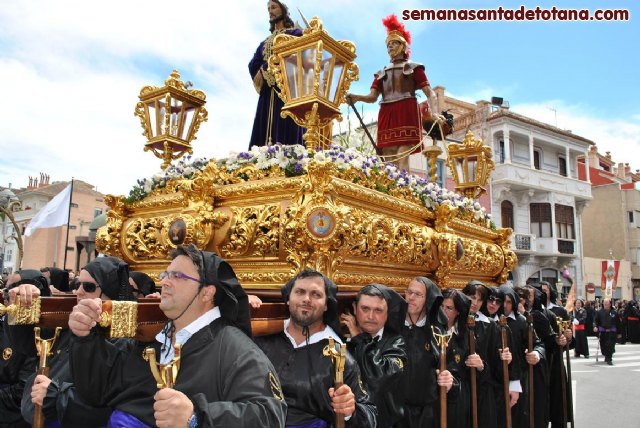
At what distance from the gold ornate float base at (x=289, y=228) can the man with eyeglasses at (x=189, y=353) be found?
1358 millimetres

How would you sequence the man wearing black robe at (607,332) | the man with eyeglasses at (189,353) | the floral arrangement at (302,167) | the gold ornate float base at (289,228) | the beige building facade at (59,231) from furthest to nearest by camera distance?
1. the beige building facade at (59,231)
2. the man wearing black robe at (607,332)
3. the floral arrangement at (302,167)
4. the gold ornate float base at (289,228)
5. the man with eyeglasses at (189,353)

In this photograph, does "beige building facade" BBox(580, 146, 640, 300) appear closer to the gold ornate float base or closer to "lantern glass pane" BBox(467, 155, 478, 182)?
"lantern glass pane" BBox(467, 155, 478, 182)

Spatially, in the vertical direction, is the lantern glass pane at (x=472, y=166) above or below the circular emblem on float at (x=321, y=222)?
above

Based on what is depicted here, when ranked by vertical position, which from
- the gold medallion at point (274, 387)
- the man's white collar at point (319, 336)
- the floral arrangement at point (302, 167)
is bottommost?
the gold medallion at point (274, 387)

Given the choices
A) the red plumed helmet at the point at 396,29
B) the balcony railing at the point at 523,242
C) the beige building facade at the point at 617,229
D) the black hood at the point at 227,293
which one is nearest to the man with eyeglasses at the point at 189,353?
the black hood at the point at 227,293

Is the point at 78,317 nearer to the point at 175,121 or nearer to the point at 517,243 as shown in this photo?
the point at 175,121

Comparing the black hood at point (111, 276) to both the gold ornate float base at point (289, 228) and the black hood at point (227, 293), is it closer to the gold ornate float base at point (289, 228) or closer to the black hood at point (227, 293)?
the gold ornate float base at point (289, 228)

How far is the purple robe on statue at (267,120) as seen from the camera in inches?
232

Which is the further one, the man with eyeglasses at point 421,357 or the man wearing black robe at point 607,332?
the man wearing black robe at point 607,332

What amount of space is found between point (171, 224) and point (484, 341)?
330 centimetres

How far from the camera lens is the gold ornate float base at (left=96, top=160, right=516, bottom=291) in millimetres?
3625

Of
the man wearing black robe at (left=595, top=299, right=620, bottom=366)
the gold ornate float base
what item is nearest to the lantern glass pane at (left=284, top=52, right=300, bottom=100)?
the gold ornate float base

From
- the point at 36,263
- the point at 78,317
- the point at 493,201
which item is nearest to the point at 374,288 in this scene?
the point at 78,317

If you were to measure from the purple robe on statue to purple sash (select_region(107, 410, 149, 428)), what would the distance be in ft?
13.1
